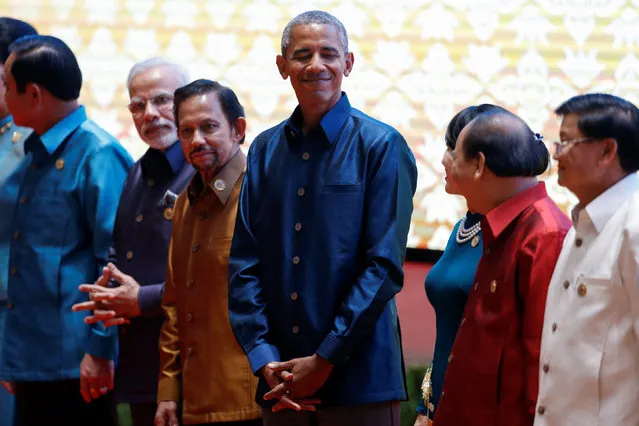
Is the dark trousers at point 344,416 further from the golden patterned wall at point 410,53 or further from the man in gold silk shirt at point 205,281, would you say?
the golden patterned wall at point 410,53

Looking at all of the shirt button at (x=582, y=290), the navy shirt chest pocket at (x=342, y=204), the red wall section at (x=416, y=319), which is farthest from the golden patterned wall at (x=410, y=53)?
the shirt button at (x=582, y=290)

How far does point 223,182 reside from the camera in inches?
129

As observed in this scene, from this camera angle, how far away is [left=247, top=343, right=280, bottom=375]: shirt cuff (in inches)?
109

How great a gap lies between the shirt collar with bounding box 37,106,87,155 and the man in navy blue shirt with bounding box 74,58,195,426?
12.2 inches

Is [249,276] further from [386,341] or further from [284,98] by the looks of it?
[284,98]

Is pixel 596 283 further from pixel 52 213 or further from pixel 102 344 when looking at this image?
pixel 52 213

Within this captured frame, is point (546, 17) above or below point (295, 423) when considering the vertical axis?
above

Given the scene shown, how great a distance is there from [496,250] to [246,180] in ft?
2.60

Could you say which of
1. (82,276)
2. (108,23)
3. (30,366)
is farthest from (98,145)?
(108,23)

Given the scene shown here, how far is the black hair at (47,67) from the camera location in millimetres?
3879

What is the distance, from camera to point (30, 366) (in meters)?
3.77

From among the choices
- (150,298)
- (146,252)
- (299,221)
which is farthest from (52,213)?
(299,221)

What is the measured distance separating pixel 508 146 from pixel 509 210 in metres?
0.14

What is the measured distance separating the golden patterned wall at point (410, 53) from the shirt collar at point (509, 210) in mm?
1803
